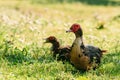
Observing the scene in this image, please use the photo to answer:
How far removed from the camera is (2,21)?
17.2 meters

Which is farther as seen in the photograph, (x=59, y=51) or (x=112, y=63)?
(x=59, y=51)

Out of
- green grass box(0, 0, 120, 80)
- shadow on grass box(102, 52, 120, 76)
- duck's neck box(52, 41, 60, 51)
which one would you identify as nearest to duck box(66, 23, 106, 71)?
green grass box(0, 0, 120, 80)

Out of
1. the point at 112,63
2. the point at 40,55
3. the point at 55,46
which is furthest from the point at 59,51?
the point at 112,63

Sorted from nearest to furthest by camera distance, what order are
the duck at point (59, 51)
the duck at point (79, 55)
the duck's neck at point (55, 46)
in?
the duck at point (79, 55) → the duck at point (59, 51) → the duck's neck at point (55, 46)

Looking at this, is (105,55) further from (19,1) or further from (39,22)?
(19,1)

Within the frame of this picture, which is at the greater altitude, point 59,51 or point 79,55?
point 79,55

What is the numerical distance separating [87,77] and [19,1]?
2160 centimetres

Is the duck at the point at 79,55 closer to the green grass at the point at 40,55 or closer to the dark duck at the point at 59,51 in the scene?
the green grass at the point at 40,55

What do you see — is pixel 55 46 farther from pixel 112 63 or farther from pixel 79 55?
pixel 79 55

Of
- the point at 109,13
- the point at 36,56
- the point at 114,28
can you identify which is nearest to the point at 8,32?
the point at 36,56

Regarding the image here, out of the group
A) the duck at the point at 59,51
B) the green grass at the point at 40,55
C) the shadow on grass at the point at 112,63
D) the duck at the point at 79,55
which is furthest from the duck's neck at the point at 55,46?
the duck at the point at 79,55

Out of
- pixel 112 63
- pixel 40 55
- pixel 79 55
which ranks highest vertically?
pixel 79 55

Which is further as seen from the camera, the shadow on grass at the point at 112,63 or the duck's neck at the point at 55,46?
the duck's neck at the point at 55,46

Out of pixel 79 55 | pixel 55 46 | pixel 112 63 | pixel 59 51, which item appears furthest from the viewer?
pixel 55 46
